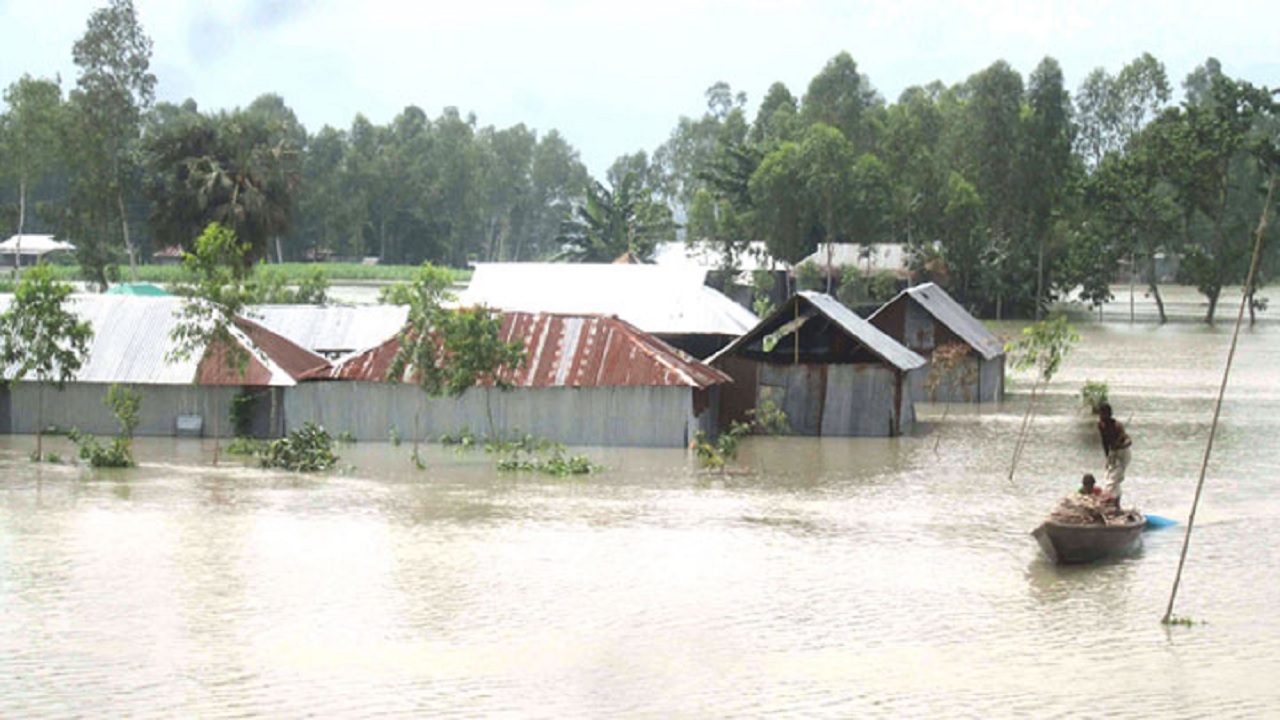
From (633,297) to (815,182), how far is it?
34.4 m

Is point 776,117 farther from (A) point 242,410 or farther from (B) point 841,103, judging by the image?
(A) point 242,410

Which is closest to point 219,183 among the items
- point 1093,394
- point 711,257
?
point 711,257

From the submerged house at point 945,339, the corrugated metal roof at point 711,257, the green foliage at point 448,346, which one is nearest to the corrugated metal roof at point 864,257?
the corrugated metal roof at point 711,257

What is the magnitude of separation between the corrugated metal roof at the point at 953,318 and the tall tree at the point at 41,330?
19098mm

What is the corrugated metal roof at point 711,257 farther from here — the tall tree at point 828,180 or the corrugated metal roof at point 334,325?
the corrugated metal roof at point 334,325

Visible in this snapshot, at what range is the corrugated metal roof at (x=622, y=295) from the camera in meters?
42.9

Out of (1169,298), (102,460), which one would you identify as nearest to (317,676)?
(102,460)

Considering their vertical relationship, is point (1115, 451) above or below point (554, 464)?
above

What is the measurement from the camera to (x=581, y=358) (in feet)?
108

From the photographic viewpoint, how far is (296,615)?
18719 mm

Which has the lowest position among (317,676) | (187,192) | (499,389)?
(317,676)

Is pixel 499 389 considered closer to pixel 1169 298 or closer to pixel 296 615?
pixel 296 615

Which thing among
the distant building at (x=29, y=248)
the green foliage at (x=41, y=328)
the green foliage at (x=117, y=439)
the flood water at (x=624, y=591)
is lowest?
the flood water at (x=624, y=591)

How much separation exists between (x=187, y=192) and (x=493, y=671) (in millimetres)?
46049
